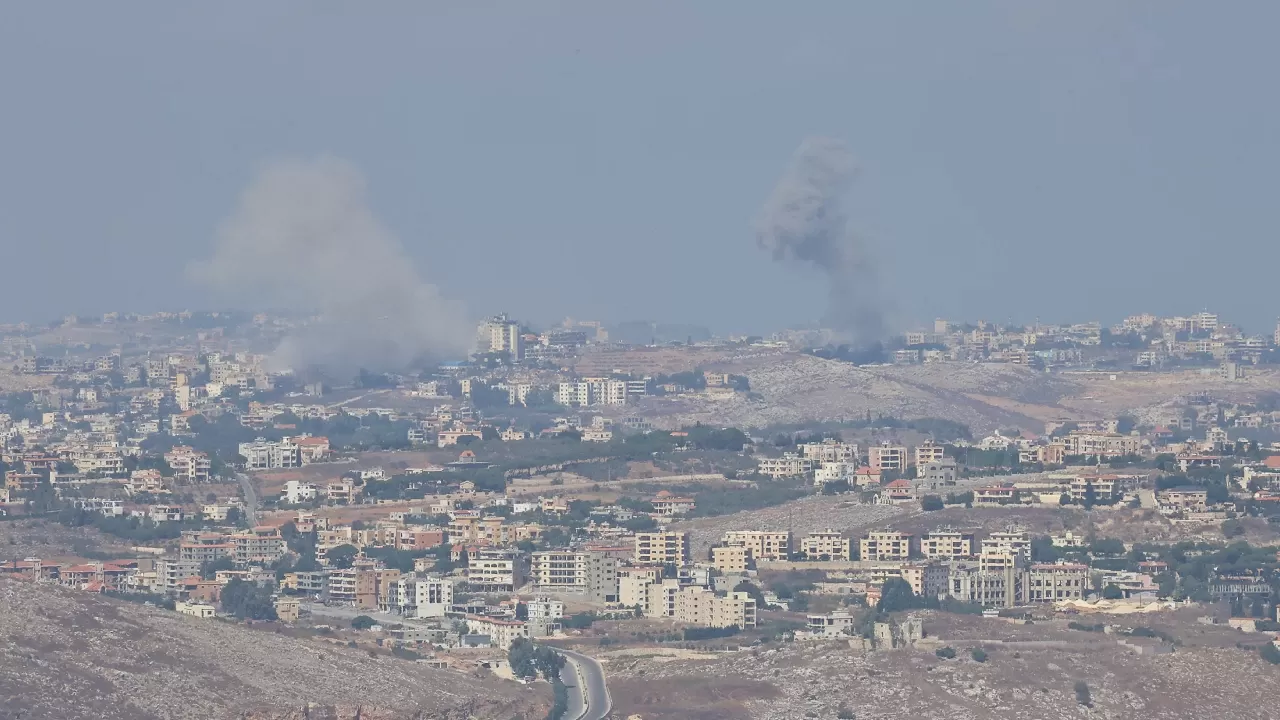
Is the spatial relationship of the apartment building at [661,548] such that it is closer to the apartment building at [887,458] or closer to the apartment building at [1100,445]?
the apartment building at [887,458]

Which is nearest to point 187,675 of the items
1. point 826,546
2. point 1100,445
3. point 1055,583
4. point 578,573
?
point 578,573

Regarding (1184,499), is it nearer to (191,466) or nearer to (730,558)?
(730,558)

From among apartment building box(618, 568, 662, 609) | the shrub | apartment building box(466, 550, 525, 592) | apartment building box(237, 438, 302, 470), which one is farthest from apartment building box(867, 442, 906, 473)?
the shrub

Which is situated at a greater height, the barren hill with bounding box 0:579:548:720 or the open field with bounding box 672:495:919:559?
the open field with bounding box 672:495:919:559

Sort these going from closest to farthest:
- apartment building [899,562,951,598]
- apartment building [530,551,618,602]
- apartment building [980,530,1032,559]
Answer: apartment building [899,562,951,598], apartment building [530,551,618,602], apartment building [980,530,1032,559]

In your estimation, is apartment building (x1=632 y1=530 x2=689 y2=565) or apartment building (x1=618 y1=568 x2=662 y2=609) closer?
apartment building (x1=618 y1=568 x2=662 y2=609)

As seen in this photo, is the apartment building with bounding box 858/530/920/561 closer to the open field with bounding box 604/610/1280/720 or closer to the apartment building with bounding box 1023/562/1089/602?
the apartment building with bounding box 1023/562/1089/602

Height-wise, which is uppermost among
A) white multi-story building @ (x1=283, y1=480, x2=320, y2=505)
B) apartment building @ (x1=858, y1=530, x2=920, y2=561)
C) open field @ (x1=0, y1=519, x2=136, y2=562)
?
white multi-story building @ (x1=283, y1=480, x2=320, y2=505)

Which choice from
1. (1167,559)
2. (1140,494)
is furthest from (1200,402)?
(1167,559)
